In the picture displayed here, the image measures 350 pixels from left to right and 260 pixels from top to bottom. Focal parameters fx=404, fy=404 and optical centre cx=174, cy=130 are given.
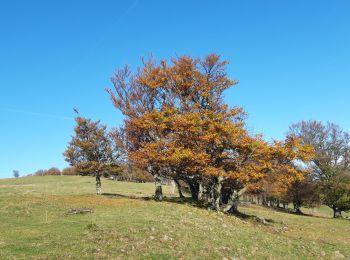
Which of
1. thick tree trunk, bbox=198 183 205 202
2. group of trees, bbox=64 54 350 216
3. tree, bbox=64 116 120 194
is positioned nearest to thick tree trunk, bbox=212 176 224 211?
group of trees, bbox=64 54 350 216

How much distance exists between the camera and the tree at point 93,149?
55.6m

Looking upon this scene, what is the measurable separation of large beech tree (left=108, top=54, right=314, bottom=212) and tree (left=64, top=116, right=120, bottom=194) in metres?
8.16

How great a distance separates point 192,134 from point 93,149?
853 inches

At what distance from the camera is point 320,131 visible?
67.4 m

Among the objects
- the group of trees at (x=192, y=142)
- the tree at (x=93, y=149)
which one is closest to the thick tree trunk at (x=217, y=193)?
the group of trees at (x=192, y=142)

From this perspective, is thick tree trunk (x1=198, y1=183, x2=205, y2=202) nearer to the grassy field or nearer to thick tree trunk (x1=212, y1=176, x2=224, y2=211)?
thick tree trunk (x1=212, y1=176, x2=224, y2=211)

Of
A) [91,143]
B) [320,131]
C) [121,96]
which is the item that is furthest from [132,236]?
[320,131]

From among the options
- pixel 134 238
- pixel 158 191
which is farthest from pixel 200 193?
pixel 134 238

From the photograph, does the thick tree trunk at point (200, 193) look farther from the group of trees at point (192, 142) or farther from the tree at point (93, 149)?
the tree at point (93, 149)

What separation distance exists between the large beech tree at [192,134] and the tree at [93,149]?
816cm

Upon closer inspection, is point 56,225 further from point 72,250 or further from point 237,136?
point 237,136

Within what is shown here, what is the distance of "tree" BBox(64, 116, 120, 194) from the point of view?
5556 cm

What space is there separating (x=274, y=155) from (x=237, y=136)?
3.95 metres

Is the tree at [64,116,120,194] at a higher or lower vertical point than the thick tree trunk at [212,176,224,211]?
higher
